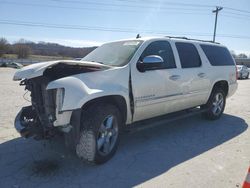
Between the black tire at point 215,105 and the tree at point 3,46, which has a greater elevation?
the tree at point 3,46

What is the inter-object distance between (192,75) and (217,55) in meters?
1.56

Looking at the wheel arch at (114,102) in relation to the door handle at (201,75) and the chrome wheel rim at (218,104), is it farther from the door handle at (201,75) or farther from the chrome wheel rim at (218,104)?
the chrome wheel rim at (218,104)

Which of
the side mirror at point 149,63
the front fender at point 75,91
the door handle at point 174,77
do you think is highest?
the side mirror at point 149,63

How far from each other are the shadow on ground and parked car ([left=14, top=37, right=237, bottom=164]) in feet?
1.02

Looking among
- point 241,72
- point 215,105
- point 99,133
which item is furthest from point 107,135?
point 241,72

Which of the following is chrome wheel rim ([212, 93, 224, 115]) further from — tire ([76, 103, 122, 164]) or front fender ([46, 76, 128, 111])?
front fender ([46, 76, 128, 111])

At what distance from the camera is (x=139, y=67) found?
13.9 feet

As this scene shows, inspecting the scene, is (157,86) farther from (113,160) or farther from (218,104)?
(218,104)

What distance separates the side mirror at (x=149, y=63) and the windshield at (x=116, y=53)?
24cm

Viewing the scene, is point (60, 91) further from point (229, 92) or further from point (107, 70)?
point (229, 92)

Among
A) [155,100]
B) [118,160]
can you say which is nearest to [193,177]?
[118,160]

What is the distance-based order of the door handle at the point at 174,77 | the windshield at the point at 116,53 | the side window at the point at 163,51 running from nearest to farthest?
the windshield at the point at 116,53 < the side window at the point at 163,51 < the door handle at the point at 174,77

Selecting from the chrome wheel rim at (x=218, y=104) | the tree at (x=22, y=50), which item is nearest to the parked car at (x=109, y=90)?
the chrome wheel rim at (x=218, y=104)

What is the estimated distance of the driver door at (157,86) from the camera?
425 cm
